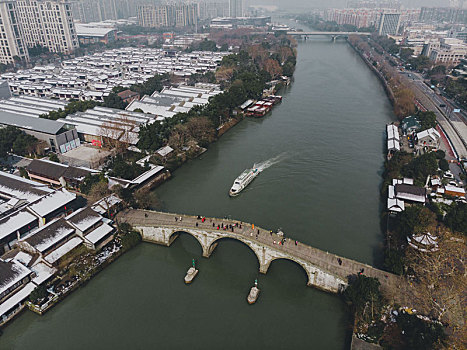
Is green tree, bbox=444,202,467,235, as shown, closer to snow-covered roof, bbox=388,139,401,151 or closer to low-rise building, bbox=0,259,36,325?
snow-covered roof, bbox=388,139,401,151

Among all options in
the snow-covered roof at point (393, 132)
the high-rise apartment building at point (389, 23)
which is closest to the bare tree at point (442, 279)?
the snow-covered roof at point (393, 132)

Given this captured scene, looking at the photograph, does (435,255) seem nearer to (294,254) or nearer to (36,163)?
(294,254)

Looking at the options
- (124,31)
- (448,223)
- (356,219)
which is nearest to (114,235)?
(356,219)

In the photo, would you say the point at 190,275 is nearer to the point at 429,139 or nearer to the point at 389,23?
the point at 429,139

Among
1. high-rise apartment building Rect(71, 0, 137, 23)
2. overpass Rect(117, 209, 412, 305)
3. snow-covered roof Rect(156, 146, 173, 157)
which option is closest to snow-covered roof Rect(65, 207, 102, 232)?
overpass Rect(117, 209, 412, 305)

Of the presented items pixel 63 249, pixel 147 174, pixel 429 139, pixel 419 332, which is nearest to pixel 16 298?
pixel 63 249

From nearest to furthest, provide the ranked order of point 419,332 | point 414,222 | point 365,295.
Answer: point 419,332
point 365,295
point 414,222

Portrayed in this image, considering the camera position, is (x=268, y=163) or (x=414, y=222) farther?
(x=268, y=163)
